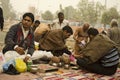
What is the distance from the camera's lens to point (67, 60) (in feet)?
15.1

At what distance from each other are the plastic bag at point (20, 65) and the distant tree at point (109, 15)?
8.08 metres

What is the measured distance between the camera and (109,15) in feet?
37.2

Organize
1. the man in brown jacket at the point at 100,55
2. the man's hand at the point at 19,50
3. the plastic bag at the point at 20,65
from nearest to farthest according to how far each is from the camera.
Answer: the plastic bag at the point at 20,65
the man's hand at the point at 19,50
the man in brown jacket at the point at 100,55

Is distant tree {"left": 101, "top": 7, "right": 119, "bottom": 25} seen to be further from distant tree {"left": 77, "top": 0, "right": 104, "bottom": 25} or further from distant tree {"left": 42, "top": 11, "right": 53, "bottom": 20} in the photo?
distant tree {"left": 42, "top": 11, "right": 53, "bottom": 20}

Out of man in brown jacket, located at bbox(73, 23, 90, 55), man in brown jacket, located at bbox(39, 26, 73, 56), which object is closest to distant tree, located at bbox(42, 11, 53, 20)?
man in brown jacket, located at bbox(73, 23, 90, 55)

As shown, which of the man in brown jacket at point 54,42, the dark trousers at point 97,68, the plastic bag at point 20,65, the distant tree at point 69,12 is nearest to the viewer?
the plastic bag at point 20,65

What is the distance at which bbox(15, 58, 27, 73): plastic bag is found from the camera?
3715 mm

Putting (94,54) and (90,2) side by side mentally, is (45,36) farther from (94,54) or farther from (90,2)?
(90,2)

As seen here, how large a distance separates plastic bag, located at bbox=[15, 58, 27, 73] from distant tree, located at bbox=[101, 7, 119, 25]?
318 inches

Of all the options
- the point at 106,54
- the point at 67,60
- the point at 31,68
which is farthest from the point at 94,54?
the point at 31,68

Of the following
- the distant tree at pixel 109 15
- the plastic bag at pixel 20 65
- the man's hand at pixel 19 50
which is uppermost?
the distant tree at pixel 109 15

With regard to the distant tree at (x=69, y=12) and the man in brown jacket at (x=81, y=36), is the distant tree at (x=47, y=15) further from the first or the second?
the man in brown jacket at (x=81, y=36)

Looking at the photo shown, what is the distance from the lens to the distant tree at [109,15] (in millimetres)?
11105

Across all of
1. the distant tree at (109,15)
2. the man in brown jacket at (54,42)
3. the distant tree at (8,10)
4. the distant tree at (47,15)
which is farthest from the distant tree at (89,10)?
the man in brown jacket at (54,42)
